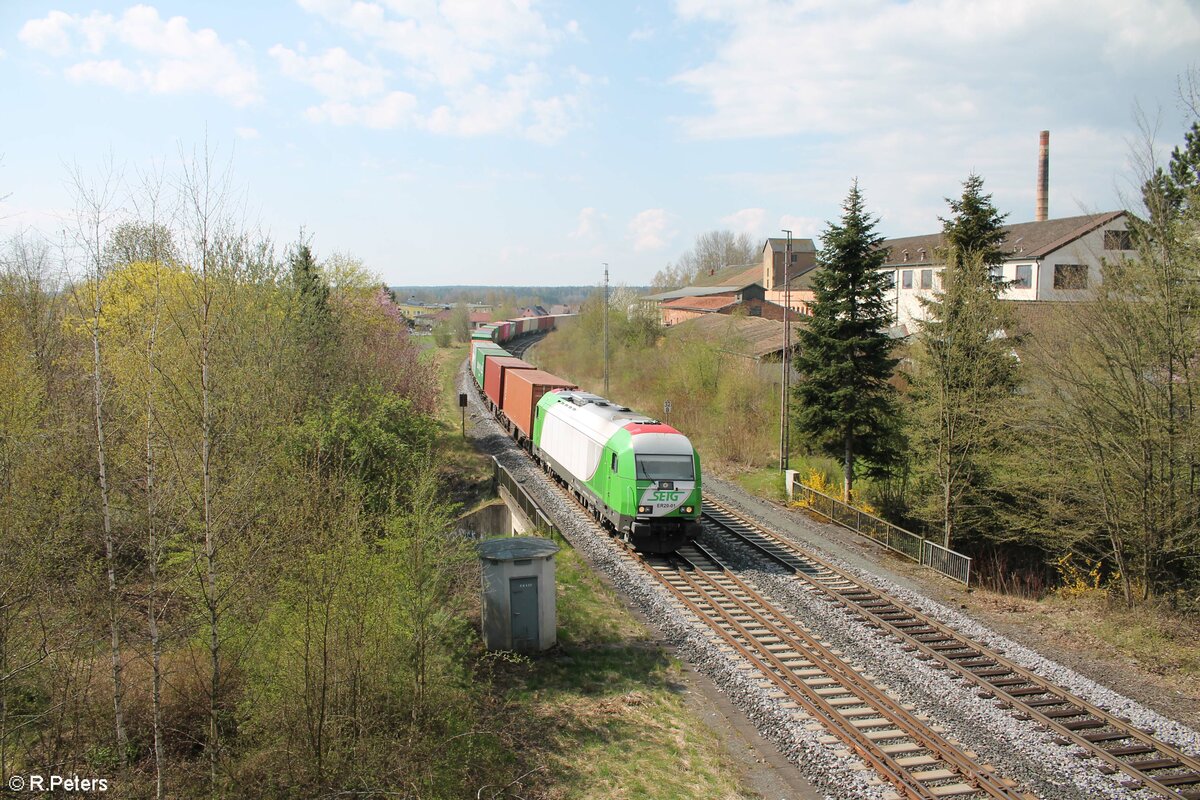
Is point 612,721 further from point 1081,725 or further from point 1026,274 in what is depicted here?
point 1026,274

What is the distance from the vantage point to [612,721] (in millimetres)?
10969

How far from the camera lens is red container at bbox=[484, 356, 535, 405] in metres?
38.2

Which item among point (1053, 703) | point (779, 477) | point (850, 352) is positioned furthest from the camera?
point (779, 477)

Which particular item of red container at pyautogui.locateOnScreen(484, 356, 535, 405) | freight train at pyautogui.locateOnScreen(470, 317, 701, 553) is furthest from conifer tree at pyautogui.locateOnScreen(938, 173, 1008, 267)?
red container at pyautogui.locateOnScreen(484, 356, 535, 405)

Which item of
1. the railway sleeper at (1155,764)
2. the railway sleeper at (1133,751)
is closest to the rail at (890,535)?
the railway sleeper at (1133,751)

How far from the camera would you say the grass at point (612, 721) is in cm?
938

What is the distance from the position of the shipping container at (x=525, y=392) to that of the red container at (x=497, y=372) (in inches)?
39.6

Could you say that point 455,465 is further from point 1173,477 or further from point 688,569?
point 1173,477

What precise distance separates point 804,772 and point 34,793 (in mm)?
8349

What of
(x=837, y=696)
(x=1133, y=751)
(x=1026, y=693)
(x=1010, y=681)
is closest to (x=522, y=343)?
(x=837, y=696)

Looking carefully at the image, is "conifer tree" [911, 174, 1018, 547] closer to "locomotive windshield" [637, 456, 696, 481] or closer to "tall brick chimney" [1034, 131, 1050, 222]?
"locomotive windshield" [637, 456, 696, 481]

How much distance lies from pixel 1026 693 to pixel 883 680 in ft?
6.59

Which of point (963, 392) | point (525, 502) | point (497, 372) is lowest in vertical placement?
point (525, 502)

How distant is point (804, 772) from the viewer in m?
9.82
